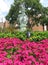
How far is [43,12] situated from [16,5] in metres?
5.03

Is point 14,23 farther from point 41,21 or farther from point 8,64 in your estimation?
point 8,64

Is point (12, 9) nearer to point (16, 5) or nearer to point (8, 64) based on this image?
point (16, 5)

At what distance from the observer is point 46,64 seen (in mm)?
4969

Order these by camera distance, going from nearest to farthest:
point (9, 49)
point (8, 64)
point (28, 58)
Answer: point (8, 64) → point (28, 58) → point (9, 49)

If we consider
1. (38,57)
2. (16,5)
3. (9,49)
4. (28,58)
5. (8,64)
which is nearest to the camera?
(8,64)

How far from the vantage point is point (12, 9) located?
48.7 metres

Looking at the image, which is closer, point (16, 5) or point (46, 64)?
point (46, 64)

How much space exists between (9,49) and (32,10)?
138 feet

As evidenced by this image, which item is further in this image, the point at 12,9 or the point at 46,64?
the point at 12,9

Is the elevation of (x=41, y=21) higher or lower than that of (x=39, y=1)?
lower

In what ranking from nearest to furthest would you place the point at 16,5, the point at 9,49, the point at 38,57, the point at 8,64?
the point at 8,64 → the point at 38,57 → the point at 9,49 → the point at 16,5

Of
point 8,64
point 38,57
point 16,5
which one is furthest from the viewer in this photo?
point 16,5

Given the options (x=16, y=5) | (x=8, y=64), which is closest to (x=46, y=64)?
(x=8, y=64)

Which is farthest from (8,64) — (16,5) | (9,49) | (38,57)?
(16,5)
